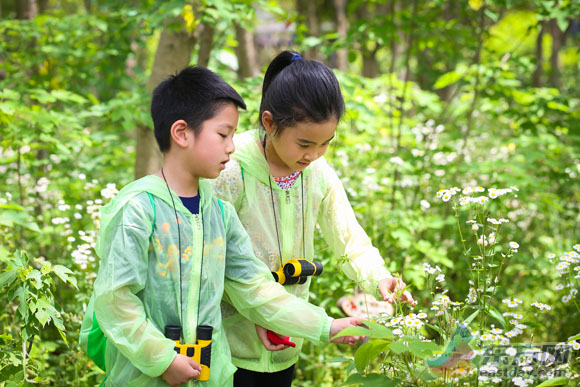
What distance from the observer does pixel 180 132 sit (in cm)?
165

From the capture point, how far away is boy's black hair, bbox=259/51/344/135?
181 centimetres

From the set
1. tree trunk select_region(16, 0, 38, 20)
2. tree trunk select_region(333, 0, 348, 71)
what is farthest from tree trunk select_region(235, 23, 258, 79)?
tree trunk select_region(333, 0, 348, 71)

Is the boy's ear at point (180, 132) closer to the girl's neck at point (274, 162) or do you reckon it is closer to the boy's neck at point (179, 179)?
the boy's neck at point (179, 179)

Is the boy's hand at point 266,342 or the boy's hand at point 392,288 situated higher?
the boy's hand at point 392,288

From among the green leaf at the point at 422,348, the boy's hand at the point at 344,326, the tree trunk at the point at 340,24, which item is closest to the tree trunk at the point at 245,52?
the tree trunk at the point at 340,24

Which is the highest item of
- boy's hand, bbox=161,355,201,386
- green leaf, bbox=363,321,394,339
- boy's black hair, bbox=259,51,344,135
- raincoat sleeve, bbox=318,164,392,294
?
boy's black hair, bbox=259,51,344,135

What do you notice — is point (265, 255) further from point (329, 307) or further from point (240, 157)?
point (329, 307)

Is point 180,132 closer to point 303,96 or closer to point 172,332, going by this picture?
point 303,96

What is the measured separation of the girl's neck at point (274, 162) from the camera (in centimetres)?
201

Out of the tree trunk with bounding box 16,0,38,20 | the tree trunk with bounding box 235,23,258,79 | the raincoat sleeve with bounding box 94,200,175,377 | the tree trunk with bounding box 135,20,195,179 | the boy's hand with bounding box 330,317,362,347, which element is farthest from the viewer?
the tree trunk with bounding box 235,23,258,79

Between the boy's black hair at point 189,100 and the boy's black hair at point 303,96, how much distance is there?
0.17 meters

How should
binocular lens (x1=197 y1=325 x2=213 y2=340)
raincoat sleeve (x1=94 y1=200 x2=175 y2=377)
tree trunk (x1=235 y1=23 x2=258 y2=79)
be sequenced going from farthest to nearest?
tree trunk (x1=235 y1=23 x2=258 y2=79), binocular lens (x1=197 y1=325 x2=213 y2=340), raincoat sleeve (x1=94 y1=200 x2=175 y2=377)

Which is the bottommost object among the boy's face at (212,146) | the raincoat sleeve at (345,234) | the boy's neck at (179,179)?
the raincoat sleeve at (345,234)

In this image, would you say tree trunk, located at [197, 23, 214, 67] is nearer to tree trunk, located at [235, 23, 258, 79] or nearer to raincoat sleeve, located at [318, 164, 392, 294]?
tree trunk, located at [235, 23, 258, 79]
